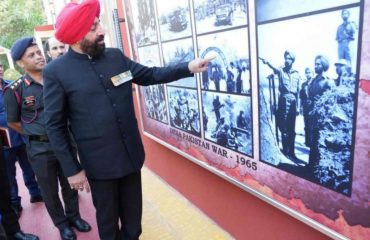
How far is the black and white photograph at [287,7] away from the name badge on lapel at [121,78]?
0.85m

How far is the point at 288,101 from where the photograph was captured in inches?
60.1

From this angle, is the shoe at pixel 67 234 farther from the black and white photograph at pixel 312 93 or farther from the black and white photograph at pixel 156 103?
the black and white photograph at pixel 312 93

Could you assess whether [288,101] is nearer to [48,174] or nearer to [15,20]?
[48,174]

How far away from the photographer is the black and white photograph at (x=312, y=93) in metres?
1.24

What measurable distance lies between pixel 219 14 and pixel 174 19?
549 millimetres

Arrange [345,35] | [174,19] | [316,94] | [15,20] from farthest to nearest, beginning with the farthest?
[15,20] → [174,19] → [316,94] → [345,35]

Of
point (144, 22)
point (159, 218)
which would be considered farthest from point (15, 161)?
point (144, 22)

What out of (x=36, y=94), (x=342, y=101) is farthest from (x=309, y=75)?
(x=36, y=94)

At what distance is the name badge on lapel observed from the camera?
1.89 metres

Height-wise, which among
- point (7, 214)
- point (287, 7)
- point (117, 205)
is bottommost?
point (7, 214)

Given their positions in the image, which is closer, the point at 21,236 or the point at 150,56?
the point at 21,236

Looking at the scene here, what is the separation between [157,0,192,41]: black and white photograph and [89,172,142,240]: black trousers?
41.9 inches

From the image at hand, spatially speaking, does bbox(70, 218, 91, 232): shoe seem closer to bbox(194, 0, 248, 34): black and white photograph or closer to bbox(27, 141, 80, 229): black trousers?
bbox(27, 141, 80, 229): black trousers

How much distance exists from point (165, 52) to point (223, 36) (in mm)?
790
